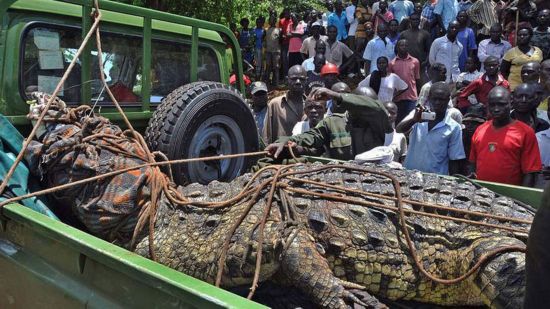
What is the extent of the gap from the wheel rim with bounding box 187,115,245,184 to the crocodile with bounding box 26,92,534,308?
0.63 metres

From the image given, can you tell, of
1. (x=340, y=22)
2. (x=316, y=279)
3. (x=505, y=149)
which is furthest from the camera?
(x=340, y=22)

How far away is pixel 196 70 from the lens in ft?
13.6

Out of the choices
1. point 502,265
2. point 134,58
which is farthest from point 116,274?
point 134,58

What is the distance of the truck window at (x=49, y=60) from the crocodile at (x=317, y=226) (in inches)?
13.9

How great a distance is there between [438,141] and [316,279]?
2342mm

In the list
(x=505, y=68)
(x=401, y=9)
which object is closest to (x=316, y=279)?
(x=505, y=68)

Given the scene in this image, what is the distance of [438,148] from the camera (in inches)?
168

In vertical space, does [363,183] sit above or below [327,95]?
below

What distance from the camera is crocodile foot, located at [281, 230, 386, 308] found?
227 centimetres

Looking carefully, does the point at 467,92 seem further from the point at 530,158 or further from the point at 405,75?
the point at 530,158

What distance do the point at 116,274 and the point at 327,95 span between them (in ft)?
7.16

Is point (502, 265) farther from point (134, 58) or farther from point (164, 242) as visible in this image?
point (134, 58)

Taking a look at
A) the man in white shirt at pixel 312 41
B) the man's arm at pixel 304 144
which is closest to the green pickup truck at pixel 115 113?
the man's arm at pixel 304 144

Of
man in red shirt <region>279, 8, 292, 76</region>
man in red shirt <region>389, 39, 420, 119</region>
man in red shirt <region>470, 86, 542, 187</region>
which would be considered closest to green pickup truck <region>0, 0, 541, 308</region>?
man in red shirt <region>470, 86, 542, 187</region>
